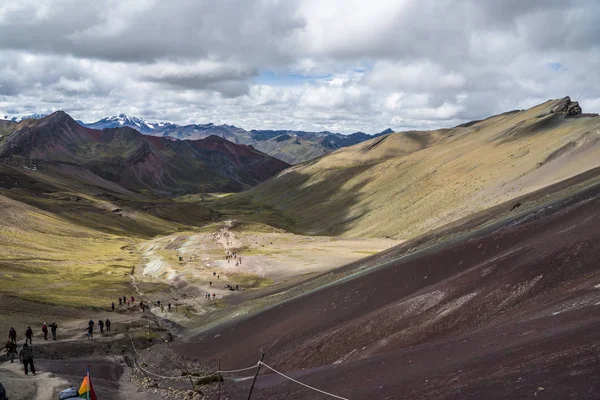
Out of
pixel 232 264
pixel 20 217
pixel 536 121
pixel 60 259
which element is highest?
pixel 536 121

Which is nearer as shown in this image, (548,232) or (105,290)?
(548,232)

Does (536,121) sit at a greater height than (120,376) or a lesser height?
greater

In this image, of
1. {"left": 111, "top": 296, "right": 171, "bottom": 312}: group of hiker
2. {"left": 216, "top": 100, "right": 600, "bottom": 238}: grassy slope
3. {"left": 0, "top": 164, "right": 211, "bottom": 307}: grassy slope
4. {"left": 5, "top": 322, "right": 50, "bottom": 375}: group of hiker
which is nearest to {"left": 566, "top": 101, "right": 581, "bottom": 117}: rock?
{"left": 216, "top": 100, "right": 600, "bottom": 238}: grassy slope

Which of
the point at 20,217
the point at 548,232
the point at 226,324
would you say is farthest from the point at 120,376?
the point at 20,217

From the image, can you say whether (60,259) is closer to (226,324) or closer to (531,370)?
(226,324)

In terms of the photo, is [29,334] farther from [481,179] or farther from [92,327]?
[481,179]

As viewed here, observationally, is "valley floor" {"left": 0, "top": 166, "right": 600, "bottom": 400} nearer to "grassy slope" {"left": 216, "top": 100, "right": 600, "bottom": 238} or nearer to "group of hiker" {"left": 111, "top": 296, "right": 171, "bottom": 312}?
"group of hiker" {"left": 111, "top": 296, "right": 171, "bottom": 312}

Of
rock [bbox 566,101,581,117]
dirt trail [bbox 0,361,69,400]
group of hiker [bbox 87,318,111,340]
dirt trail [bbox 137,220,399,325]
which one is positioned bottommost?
dirt trail [bbox 137,220,399,325]

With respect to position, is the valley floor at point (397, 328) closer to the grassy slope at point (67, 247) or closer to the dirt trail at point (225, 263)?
the grassy slope at point (67, 247)
